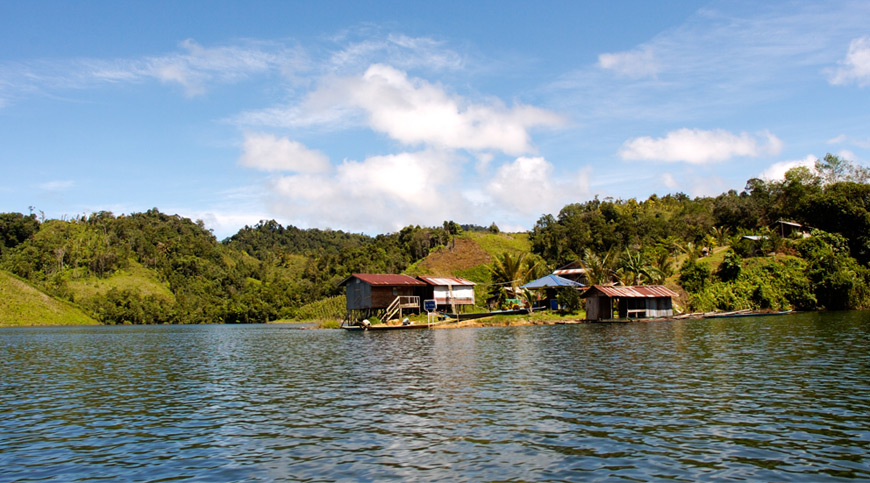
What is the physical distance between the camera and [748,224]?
10319 centimetres

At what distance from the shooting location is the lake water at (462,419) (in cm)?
1219

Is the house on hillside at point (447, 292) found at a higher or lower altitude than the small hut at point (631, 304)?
higher

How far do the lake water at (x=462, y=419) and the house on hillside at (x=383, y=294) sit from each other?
134 ft

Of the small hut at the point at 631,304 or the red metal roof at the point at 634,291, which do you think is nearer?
the red metal roof at the point at 634,291

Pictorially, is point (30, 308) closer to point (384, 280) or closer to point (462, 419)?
point (384, 280)

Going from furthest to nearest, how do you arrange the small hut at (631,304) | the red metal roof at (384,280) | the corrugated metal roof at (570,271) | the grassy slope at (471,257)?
the grassy slope at (471,257) → the corrugated metal roof at (570,271) → the red metal roof at (384,280) → the small hut at (631,304)

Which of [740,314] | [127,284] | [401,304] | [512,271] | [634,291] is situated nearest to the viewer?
[634,291]

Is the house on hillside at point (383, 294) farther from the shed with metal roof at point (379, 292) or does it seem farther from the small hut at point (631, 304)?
the small hut at point (631, 304)

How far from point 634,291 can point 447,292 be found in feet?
82.9

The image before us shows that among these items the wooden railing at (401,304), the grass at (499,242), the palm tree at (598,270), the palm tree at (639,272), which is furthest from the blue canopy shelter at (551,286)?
the grass at (499,242)

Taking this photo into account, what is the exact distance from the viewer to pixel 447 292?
3157 inches

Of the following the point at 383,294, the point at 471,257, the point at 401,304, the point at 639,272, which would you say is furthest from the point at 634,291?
the point at 471,257

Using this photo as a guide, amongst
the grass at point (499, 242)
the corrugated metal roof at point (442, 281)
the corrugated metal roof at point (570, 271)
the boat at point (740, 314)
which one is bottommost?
the boat at point (740, 314)

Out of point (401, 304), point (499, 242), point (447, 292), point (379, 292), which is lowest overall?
point (401, 304)
